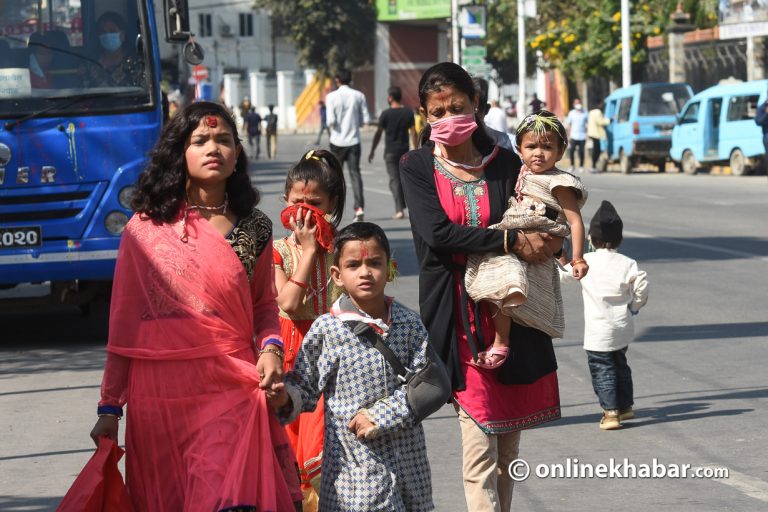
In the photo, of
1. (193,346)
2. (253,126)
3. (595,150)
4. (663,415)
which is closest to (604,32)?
(595,150)

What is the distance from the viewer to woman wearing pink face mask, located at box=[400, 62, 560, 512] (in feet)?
16.4

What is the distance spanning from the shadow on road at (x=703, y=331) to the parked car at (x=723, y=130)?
→ 61.0ft

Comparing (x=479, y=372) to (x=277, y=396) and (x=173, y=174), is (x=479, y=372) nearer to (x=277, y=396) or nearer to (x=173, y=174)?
(x=277, y=396)

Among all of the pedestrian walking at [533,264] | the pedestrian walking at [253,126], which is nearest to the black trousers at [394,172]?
the pedestrian walking at [533,264]

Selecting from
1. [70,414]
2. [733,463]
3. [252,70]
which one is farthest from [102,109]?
[252,70]

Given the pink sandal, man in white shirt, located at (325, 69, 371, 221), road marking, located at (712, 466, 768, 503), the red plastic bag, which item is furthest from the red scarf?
man in white shirt, located at (325, 69, 371, 221)

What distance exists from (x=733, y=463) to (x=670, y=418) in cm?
112

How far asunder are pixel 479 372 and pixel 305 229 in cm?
80

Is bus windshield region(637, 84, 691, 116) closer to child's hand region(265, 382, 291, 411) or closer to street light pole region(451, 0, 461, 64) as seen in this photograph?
street light pole region(451, 0, 461, 64)

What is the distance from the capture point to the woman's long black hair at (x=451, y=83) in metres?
4.99

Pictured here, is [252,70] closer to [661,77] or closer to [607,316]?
[661,77]

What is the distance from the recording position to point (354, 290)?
440 centimetres

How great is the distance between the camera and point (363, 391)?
4352mm

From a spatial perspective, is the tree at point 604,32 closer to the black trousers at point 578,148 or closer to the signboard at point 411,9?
the black trousers at point 578,148
